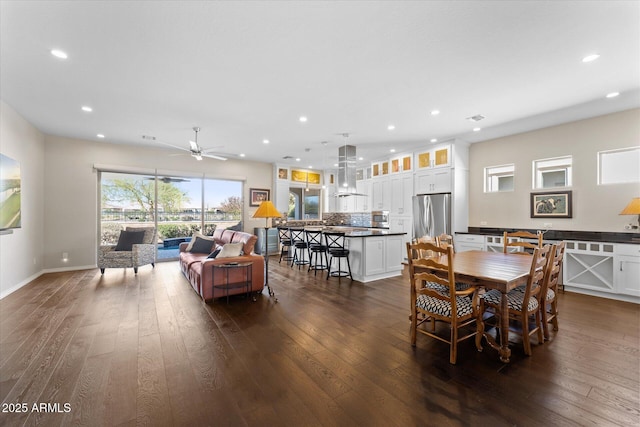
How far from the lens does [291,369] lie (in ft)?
7.12

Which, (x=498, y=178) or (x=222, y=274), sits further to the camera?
(x=498, y=178)

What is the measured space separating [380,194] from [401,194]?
0.75 metres

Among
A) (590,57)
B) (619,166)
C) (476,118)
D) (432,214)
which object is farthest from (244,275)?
(619,166)

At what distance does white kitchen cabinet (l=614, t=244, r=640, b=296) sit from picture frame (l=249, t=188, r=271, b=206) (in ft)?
25.4

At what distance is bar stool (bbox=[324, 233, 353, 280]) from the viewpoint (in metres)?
4.97

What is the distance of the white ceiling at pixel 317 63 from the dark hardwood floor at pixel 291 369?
292cm

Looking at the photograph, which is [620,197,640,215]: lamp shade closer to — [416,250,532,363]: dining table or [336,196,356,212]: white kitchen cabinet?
[416,250,532,363]: dining table

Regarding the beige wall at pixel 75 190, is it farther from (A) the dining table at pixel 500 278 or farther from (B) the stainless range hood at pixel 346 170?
(A) the dining table at pixel 500 278

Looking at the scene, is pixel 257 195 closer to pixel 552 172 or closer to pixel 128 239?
pixel 128 239

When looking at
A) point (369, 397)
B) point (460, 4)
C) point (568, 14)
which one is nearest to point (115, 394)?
point (369, 397)

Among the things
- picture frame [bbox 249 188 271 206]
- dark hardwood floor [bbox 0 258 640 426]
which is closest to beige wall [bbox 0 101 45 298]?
dark hardwood floor [bbox 0 258 640 426]

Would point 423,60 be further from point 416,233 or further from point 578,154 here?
point 416,233

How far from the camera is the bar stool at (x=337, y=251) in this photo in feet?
16.3

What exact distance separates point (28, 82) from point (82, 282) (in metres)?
3.35
